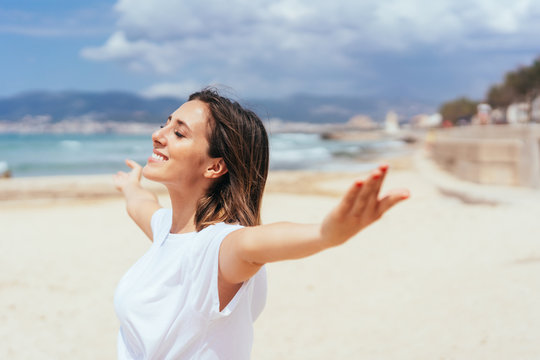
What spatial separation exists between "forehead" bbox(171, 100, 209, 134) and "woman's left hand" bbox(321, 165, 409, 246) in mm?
786

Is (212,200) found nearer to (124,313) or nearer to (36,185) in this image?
(124,313)

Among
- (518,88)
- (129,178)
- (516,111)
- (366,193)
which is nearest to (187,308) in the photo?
(366,193)

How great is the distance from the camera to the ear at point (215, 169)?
6.36 feet

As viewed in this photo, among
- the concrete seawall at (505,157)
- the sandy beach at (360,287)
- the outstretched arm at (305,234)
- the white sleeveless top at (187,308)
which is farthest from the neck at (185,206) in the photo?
the concrete seawall at (505,157)

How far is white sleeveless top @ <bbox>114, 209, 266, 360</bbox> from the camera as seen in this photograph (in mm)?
1701

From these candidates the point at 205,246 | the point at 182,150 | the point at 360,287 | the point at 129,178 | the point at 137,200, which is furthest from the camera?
the point at 360,287

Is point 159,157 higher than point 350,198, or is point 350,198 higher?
point 159,157

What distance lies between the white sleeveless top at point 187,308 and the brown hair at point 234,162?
13cm

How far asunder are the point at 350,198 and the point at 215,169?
83 centimetres

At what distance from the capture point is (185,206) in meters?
2.01

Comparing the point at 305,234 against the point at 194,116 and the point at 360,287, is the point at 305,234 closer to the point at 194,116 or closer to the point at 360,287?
the point at 194,116

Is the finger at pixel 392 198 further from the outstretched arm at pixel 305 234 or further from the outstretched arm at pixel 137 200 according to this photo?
the outstretched arm at pixel 137 200

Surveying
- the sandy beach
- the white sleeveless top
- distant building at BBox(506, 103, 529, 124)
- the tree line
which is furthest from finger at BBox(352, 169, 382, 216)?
distant building at BBox(506, 103, 529, 124)

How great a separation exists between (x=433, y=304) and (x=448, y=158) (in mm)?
12805
